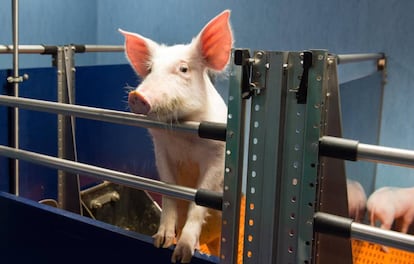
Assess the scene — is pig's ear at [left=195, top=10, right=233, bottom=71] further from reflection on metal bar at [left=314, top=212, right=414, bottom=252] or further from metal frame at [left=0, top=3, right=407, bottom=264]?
reflection on metal bar at [left=314, top=212, right=414, bottom=252]

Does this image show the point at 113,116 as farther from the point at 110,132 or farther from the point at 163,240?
the point at 110,132

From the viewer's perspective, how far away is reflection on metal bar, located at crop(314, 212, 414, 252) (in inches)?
28.8

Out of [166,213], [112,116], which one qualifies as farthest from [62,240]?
[112,116]

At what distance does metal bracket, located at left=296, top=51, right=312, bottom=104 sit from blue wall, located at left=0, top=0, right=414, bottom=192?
5.92 ft

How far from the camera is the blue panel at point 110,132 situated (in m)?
2.23

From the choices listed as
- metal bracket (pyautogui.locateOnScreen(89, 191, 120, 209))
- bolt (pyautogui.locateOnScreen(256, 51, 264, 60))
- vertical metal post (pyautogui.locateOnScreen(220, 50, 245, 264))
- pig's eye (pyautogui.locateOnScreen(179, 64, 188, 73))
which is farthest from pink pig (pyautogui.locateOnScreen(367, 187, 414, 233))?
bolt (pyautogui.locateOnScreen(256, 51, 264, 60))

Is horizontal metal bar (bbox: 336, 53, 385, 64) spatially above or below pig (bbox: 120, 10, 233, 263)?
above

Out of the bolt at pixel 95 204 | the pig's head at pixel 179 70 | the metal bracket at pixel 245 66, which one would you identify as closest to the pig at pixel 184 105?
the pig's head at pixel 179 70

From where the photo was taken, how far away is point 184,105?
3.79 ft

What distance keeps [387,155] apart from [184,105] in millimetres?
535

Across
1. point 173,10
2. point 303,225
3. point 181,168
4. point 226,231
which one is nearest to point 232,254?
point 226,231

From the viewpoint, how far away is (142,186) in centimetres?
101

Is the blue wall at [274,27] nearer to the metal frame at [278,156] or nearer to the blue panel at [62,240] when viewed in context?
the blue panel at [62,240]

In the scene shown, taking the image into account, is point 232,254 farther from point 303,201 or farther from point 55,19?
point 55,19
